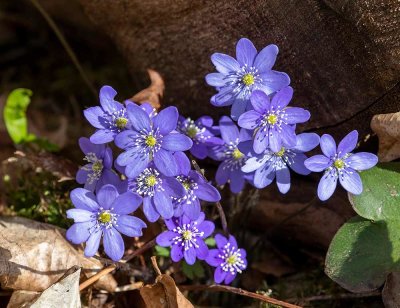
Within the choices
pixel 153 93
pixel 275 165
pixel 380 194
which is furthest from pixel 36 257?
pixel 380 194

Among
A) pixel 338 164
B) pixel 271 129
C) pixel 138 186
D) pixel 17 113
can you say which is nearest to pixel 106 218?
pixel 138 186

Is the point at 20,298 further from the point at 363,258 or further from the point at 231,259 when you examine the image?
the point at 363,258

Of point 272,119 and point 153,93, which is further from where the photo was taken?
point 153,93

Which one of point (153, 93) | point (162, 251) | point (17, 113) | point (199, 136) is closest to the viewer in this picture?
point (199, 136)

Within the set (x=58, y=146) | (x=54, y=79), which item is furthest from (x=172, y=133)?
(x=54, y=79)

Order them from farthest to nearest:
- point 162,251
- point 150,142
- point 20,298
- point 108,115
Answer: point 162,251
point 20,298
point 108,115
point 150,142

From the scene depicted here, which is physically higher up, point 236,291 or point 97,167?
point 97,167

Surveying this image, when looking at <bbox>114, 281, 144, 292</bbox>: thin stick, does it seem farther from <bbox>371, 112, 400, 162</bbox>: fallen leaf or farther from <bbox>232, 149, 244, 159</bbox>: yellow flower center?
<bbox>371, 112, 400, 162</bbox>: fallen leaf

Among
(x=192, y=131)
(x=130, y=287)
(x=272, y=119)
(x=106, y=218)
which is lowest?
(x=130, y=287)
